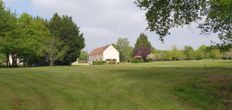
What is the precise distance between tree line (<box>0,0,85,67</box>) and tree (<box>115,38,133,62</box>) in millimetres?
70399

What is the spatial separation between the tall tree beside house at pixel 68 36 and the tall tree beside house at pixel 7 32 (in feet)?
58.5

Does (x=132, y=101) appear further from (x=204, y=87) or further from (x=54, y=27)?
(x=54, y=27)

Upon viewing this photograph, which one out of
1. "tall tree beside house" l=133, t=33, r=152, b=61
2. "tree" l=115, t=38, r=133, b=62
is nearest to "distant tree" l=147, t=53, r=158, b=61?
"tall tree beside house" l=133, t=33, r=152, b=61

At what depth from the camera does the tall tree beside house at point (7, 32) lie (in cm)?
8644

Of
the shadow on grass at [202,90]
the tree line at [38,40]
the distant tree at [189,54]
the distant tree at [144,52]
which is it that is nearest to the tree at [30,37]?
the tree line at [38,40]

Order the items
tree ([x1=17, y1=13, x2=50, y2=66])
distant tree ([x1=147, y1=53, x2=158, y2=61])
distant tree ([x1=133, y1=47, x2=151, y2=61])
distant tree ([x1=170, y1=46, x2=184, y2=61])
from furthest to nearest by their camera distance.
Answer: distant tree ([x1=133, y1=47, x2=151, y2=61])
distant tree ([x1=147, y1=53, x2=158, y2=61])
distant tree ([x1=170, y1=46, x2=184, y2=61])
tree ([x1=17, y1=13, x2=50, y2=66])

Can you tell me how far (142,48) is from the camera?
160m

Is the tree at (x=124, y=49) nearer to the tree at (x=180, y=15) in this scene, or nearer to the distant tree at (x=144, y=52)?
the distant tree at (x=144, y=52)

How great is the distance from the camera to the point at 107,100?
2269cm

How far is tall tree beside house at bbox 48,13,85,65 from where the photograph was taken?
10775 cm

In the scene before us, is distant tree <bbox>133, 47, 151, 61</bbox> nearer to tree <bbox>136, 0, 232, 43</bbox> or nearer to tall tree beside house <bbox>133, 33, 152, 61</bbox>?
tall tree beside house <bbox>133, 33, 152, 61</bbox>

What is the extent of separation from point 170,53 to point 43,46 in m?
58.5

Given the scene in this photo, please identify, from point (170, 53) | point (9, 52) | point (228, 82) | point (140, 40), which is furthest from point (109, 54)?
point (228, 82)

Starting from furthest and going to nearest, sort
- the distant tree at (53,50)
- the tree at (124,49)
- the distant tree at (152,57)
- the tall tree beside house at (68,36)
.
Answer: the tree at (124,49) → the distant tree at (152,57) → the tall tree beside house at (68,36) → the distant tree at (53,50)
